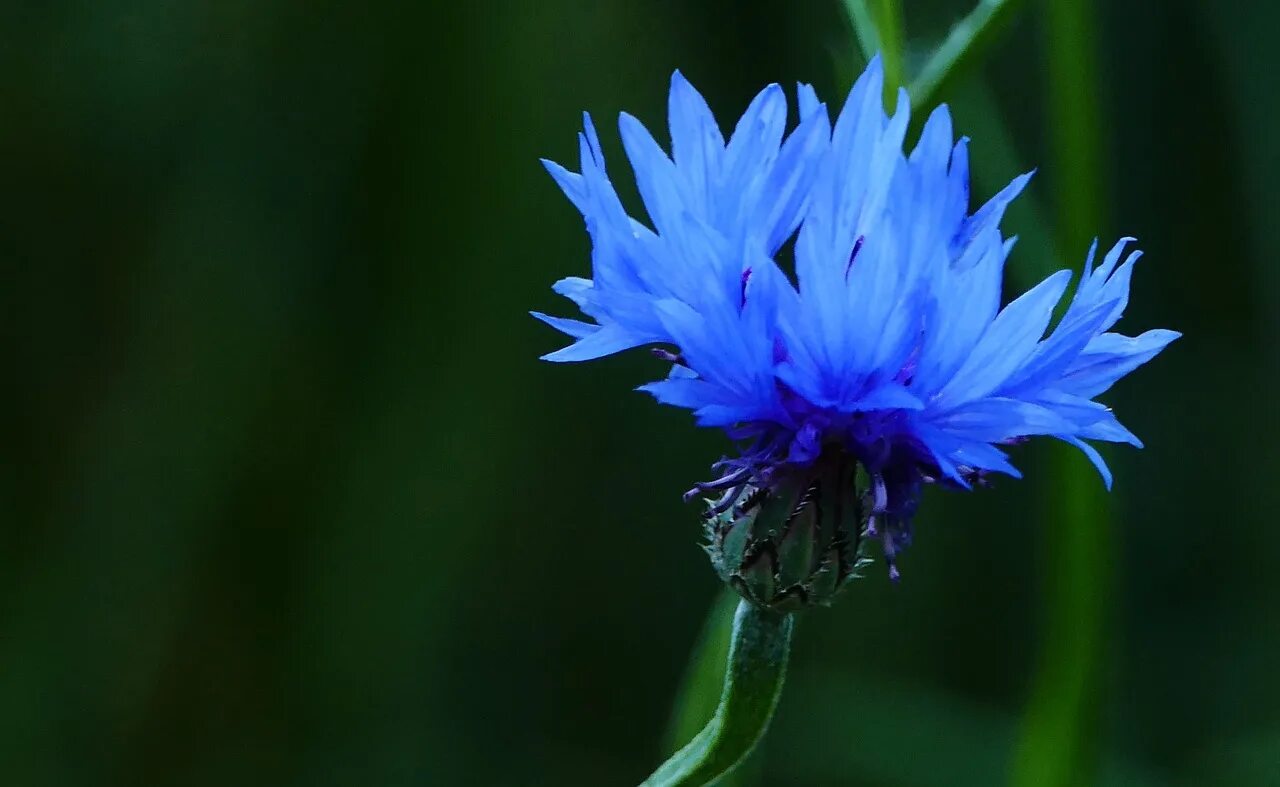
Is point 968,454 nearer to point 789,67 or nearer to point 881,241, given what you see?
point 881,241

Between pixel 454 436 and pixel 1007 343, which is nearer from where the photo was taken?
Answer: pixel 1007 343

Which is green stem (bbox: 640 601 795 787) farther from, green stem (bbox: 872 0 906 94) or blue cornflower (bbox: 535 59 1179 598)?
green stem (bbox: 872 0 906 94)

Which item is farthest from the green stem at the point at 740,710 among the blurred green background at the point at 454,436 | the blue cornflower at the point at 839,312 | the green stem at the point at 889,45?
the blurred green background at the point at 454,436

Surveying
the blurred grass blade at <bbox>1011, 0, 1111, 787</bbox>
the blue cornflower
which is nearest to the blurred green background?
the blurred grass blade at <bbox>1011, 0, 1111, 787</bbox>

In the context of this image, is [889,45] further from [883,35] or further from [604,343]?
[604,343]

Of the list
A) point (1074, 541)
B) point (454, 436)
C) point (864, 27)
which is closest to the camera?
point (864, 27)

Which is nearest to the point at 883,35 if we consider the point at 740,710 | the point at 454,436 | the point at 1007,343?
the point at 1007,343

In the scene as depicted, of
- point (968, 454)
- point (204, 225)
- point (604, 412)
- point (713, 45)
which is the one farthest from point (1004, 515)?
point (968, 454)
